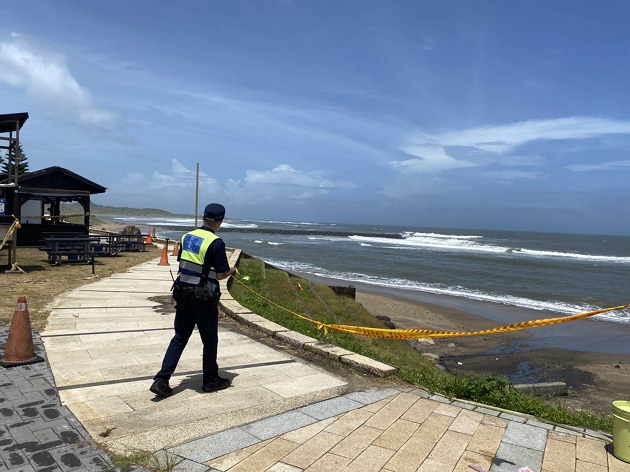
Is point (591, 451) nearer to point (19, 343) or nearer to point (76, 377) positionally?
point (76, 377)

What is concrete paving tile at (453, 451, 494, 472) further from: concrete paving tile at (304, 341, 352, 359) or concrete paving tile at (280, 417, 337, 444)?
concrete paving tile at (304, 341, 352, 359)

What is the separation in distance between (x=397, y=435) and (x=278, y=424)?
2.94ft

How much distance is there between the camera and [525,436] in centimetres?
369

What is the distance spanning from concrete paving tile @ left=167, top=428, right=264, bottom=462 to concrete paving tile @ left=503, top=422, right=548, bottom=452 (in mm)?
1898

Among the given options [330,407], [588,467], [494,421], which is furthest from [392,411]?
[588,467]

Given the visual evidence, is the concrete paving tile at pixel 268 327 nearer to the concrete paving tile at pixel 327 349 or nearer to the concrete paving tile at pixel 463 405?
the concrete paving tile at pixel 327 349

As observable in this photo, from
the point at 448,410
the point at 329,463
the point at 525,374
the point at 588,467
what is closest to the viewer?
the point at 329,463

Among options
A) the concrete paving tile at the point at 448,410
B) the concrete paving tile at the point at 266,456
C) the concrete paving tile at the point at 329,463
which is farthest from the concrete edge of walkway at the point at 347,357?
the concrete paving tile at the point at 266,456

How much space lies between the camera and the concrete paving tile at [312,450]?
3104mm

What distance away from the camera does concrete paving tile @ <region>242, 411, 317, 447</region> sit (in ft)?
11.5

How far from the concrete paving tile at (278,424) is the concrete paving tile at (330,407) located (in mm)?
84

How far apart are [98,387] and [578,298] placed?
22711mm

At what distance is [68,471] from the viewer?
2.84 metres

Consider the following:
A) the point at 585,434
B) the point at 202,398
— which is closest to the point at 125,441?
the point at 202,398
